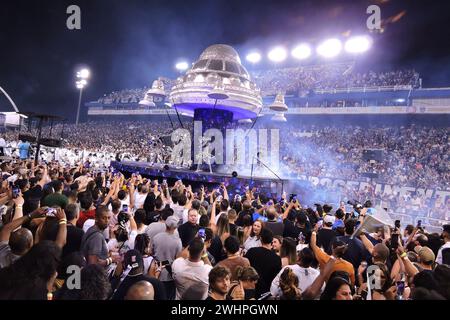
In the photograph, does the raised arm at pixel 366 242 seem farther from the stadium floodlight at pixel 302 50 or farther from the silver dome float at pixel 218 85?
the stadium floodlight at pixel 302 50

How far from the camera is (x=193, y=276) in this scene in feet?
11.6

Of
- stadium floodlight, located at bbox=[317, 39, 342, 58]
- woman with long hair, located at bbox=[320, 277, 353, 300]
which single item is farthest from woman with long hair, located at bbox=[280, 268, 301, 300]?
stadium floodlight, located at bbox=[317, 39, 342, 58]

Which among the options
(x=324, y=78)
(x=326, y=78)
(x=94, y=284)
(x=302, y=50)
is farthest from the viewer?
(x=302, y=50)

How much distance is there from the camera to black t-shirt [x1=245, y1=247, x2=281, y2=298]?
399 cm

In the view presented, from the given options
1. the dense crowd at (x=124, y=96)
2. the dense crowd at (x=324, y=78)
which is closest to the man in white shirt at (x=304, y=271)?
the dense crowd at (x=324, y=78)

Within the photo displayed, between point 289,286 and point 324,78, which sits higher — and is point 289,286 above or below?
below

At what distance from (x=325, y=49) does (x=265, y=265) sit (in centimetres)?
3831

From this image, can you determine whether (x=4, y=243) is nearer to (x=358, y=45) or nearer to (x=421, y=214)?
(x=421, y=214)

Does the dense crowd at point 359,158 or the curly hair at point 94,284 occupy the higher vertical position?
the dense crowd at point 359,158

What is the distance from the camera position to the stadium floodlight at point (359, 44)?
3503 cm

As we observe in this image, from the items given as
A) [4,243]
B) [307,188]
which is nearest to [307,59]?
[307,188]

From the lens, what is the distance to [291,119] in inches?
1452

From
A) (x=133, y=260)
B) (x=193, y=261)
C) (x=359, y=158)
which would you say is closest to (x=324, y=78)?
(x=359, y=158)

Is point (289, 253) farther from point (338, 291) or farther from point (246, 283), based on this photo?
point (338, 291)
